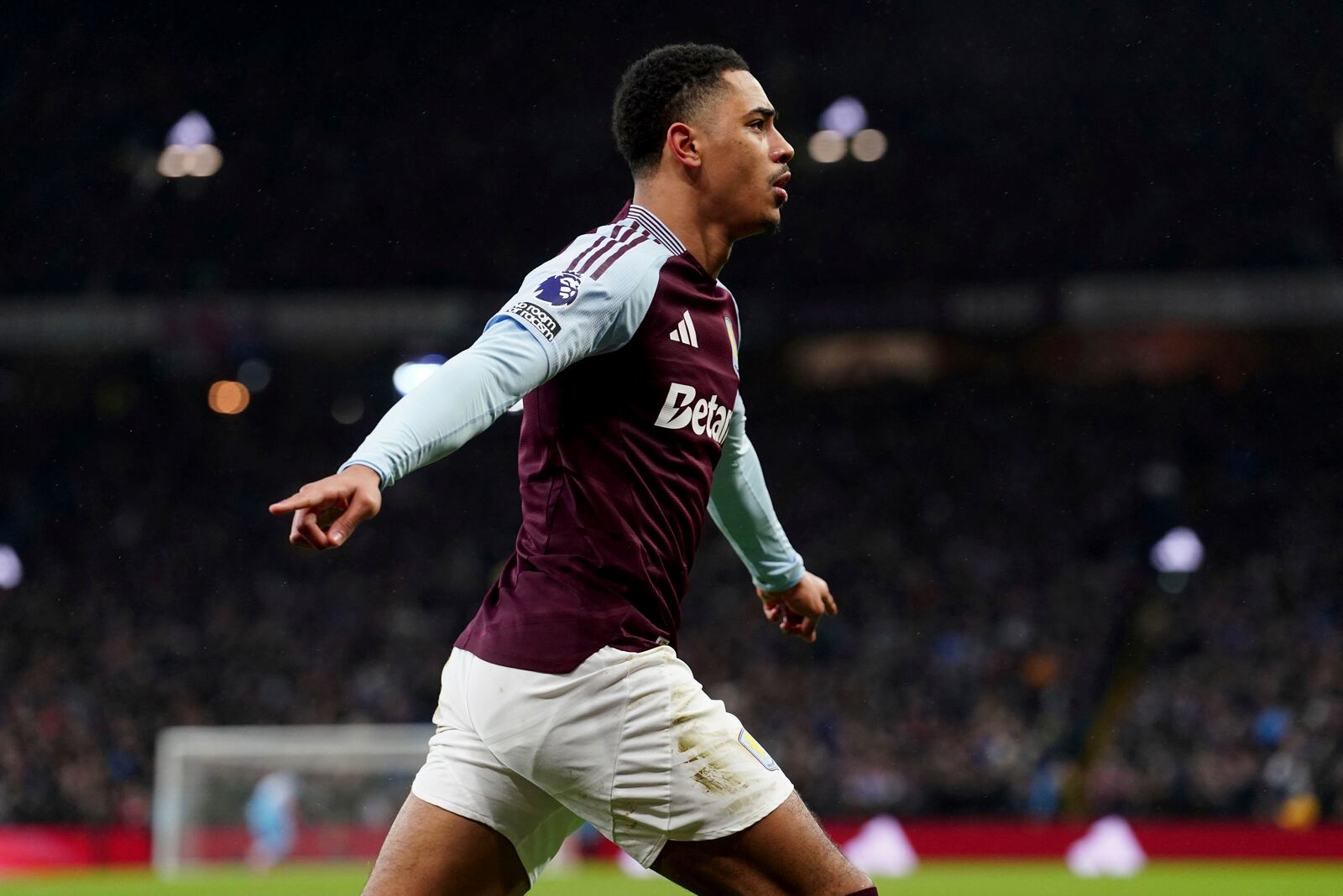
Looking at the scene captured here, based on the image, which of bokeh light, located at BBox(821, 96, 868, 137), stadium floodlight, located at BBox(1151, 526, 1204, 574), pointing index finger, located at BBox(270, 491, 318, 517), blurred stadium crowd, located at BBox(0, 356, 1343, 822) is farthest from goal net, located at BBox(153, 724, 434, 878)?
bokeh light, located at BBox(821, 96, 868, 137)

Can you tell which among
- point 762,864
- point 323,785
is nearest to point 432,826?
point 762,864

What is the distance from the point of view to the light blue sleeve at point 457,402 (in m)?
2.43

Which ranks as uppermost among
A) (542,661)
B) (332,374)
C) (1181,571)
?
(332,374)

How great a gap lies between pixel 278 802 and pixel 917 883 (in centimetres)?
618

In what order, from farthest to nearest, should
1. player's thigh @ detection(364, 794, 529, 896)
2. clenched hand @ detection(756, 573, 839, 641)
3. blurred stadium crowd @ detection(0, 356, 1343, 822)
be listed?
blurred stadium crowd @ detection(0, 356, 1343, 822) < clenched hand @ detection(756, 573, 839, 641) < player's thigh @ detection(364, 794, 529, 896)

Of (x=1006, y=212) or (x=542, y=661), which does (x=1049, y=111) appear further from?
(x=542, y=661)

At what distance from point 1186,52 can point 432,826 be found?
79.5ft

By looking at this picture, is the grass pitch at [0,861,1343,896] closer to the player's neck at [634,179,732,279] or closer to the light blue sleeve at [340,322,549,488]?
the player's neck at [634,179,732,279]

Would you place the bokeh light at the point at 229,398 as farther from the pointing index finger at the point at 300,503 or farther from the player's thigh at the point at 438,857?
the pointing index finger at the point at 300,503

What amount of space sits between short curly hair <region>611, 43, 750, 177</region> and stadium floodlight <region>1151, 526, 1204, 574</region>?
71.3 feet

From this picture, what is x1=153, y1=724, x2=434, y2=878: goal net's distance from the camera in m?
15.0

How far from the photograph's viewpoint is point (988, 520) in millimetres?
25250

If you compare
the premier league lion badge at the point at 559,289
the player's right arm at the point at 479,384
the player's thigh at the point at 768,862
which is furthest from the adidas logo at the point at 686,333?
the player's thigh at the point at 768,862

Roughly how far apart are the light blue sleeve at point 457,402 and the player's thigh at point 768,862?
0.86 m
